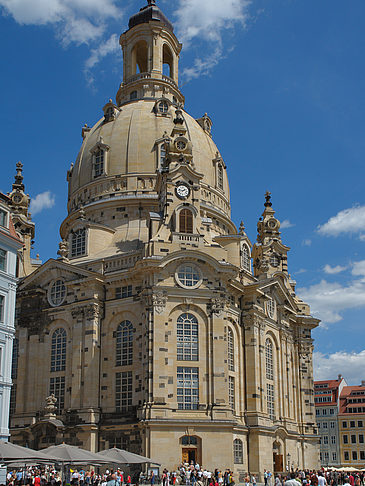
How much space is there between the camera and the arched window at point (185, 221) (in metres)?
62.5

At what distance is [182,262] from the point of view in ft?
196

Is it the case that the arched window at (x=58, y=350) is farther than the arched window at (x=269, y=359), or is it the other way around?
the arched window at (x=269, y=359)

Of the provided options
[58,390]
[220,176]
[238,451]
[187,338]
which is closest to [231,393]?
[238,451]

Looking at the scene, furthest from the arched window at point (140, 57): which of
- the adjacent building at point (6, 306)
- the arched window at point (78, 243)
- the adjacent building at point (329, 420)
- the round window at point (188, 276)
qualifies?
the adjacent building at point (329, 420)

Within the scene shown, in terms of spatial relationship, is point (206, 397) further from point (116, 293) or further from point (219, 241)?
point (219, 241)

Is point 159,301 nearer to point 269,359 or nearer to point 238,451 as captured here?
point 238,451

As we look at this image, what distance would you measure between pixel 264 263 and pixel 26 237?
27.6 metres

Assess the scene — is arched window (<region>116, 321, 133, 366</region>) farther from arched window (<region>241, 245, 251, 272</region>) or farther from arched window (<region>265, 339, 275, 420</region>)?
arched window (<region>241, 245, 251, 272</region>)

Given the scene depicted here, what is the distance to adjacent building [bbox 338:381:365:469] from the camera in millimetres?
105500

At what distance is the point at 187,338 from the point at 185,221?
36.2 ft

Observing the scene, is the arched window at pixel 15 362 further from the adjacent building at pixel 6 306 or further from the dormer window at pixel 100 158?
the dormer window at pixel 100 158

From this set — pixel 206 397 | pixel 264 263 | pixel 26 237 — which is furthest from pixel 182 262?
pixel 26 237

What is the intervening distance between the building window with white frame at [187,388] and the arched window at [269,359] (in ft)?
42.9

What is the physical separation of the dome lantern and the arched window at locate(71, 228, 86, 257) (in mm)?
22008
